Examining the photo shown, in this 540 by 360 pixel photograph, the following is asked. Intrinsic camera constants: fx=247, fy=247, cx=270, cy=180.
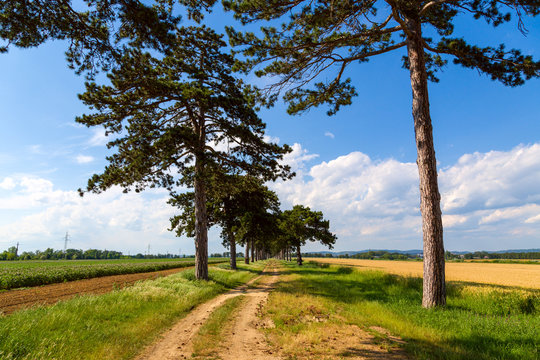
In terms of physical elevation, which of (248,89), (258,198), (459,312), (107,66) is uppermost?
(248,89)

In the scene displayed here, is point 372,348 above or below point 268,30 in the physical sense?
below

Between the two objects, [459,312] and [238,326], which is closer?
[238,326]

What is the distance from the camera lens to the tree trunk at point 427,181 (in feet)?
27.4

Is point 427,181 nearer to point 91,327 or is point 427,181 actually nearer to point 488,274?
point 91,327

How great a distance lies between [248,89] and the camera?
11.3 meters

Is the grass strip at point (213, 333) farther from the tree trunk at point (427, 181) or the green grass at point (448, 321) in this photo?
the tree trunk at point (427, 181)

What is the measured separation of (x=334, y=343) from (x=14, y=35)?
1020 centimetres

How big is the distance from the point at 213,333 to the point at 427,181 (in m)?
8.35

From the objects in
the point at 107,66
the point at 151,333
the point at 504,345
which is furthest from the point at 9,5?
the point at 504,345

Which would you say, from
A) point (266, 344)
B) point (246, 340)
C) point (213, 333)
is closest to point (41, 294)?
point (213, 333)

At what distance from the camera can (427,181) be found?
873 cm

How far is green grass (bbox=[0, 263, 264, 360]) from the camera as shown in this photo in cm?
461

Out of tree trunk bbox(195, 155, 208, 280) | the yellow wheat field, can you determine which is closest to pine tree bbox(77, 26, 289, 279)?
tree trunk bbox(195, 155, 208, 280)

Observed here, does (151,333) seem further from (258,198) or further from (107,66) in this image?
(258,198)
